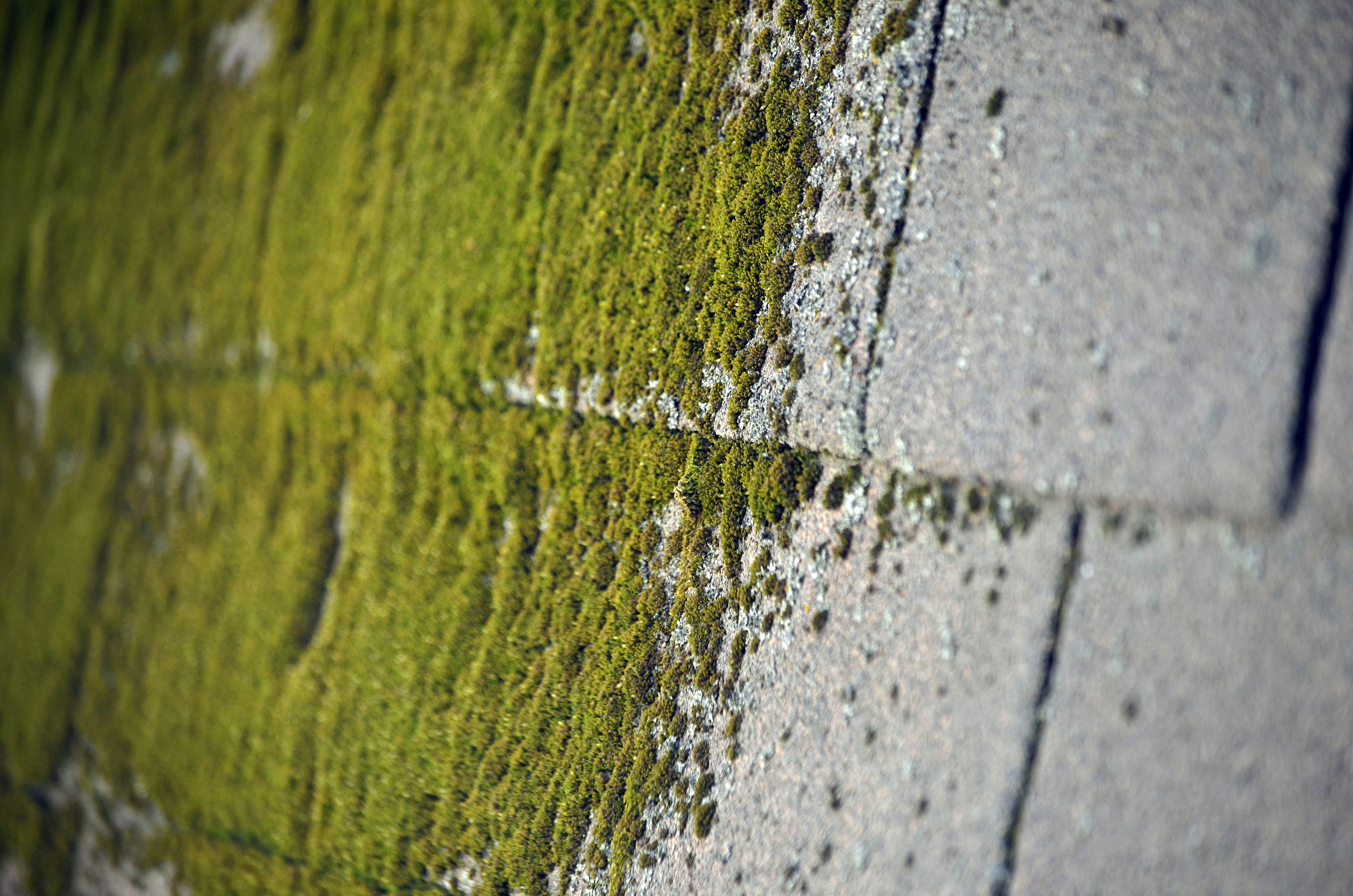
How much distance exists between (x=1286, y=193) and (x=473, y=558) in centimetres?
188

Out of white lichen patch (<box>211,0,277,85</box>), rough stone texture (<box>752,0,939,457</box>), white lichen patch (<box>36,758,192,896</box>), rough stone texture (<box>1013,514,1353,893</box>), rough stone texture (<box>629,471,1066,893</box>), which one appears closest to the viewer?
rough stone texture (<box>1013,514,1353,893</box>)

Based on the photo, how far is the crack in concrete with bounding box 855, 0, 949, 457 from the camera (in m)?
1.73

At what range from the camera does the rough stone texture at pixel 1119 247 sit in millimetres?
1313

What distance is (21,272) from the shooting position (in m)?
4.41

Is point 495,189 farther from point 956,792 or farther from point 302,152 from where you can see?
point 956,792

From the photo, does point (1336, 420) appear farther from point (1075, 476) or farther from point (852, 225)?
point (852, 225)

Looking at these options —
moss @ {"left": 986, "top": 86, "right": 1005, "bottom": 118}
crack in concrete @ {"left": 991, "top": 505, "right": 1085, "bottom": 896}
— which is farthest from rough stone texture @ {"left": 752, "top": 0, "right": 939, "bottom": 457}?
crack in concrete @ {"left": 991, "top": 505, "right": 1085, "bottom": 896}

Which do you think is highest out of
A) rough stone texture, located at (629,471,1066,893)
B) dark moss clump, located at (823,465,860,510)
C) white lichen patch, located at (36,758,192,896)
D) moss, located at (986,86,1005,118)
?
moss, located at (986,86,1005,118)

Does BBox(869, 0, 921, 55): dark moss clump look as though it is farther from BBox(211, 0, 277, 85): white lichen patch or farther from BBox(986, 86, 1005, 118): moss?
BBox(211, 0, 277, 85): white lichen patch

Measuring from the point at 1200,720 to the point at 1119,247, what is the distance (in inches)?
29.0

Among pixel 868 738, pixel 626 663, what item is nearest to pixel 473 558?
pixel 626 663

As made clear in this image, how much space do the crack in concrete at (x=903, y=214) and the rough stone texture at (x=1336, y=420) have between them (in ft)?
2.33

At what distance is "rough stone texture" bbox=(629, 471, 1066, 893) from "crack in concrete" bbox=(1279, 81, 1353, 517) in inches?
12.7

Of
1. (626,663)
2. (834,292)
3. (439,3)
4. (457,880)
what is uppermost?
(439,3)
